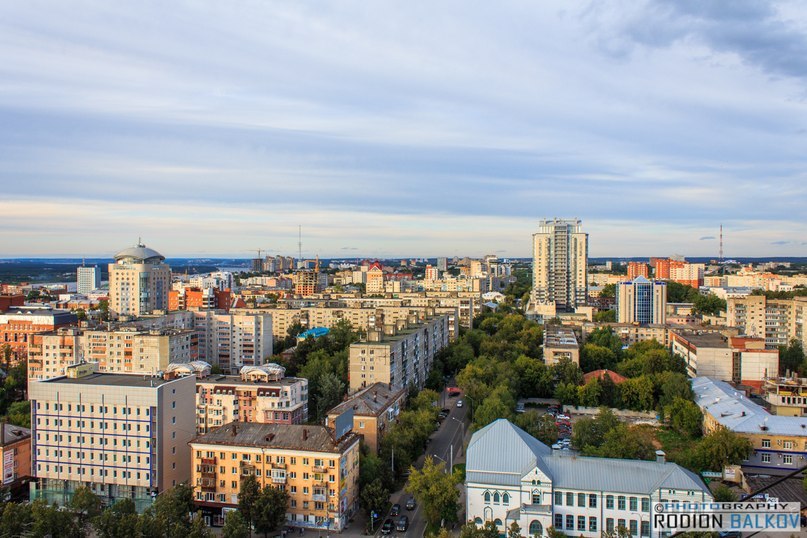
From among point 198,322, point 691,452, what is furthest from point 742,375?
point 198,322

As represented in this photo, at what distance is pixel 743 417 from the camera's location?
22734mm

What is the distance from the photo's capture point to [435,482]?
55.8 ft

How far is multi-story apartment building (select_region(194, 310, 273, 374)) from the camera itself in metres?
38.9

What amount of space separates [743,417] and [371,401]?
13.1 meters

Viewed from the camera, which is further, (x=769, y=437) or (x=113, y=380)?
(x=769, y=437)

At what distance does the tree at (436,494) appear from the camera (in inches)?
661

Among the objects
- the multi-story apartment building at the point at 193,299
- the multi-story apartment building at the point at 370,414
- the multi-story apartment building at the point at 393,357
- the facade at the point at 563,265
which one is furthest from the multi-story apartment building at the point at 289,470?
the facade at the point at 563,265

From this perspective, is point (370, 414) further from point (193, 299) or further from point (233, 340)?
point (193, 299)

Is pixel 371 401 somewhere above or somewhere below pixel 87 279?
below

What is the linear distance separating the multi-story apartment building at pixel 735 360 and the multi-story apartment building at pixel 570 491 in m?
19.2

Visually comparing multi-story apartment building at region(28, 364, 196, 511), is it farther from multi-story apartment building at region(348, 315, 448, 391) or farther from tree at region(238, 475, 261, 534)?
multi-story apartment building at region(348, 315, 448, 391)

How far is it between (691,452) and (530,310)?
38865mm

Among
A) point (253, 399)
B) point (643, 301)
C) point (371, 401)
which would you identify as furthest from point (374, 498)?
point (643, 301)

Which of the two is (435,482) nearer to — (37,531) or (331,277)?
(37,531)
